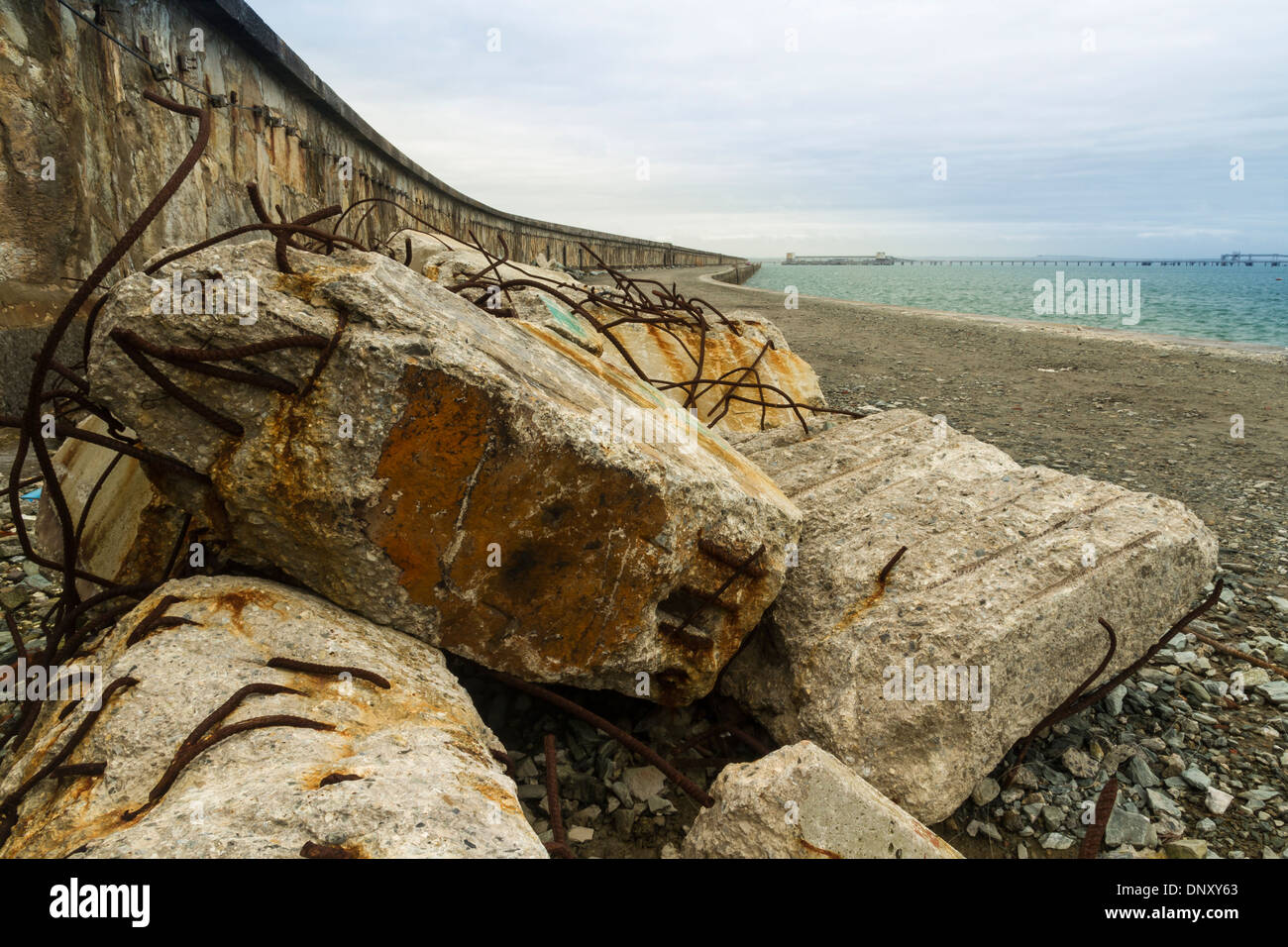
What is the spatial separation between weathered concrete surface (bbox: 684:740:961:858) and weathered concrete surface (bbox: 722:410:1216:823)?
1.51 feet

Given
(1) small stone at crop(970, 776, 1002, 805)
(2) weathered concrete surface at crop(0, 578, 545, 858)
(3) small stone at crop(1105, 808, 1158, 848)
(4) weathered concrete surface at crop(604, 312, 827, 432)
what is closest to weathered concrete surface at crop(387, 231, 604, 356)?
(4) weathered concrete surface at crop(604, 312, 827, 432)

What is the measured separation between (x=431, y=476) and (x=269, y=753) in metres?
0.69

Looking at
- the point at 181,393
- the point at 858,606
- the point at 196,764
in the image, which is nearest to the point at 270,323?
the point at 181,393

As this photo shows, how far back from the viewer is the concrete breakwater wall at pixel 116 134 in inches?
155

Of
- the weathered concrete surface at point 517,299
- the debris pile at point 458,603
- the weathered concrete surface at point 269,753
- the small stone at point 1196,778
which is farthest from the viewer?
the weathered concrete surface at point 517,299

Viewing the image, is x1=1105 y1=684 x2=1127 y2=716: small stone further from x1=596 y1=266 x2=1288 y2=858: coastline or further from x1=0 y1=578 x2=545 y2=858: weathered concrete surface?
x1=0 y1=578 x2=545 y2=858: weathered concrete surface

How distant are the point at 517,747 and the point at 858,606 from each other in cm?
118

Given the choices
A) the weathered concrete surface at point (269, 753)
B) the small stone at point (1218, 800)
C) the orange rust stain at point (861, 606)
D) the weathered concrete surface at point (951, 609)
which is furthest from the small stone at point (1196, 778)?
the weathered concrete surface at point (269, 753)

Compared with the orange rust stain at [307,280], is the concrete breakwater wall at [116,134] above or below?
above

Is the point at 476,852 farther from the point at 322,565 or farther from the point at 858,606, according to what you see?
the point at 858,606

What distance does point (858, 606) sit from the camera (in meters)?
2.58

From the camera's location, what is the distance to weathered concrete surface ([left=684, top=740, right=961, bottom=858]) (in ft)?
5.79

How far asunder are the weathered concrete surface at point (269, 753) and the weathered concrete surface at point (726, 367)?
9.85ft

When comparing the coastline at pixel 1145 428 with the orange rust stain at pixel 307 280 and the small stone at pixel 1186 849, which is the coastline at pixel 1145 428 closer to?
the small stone at pixel 1186 849
